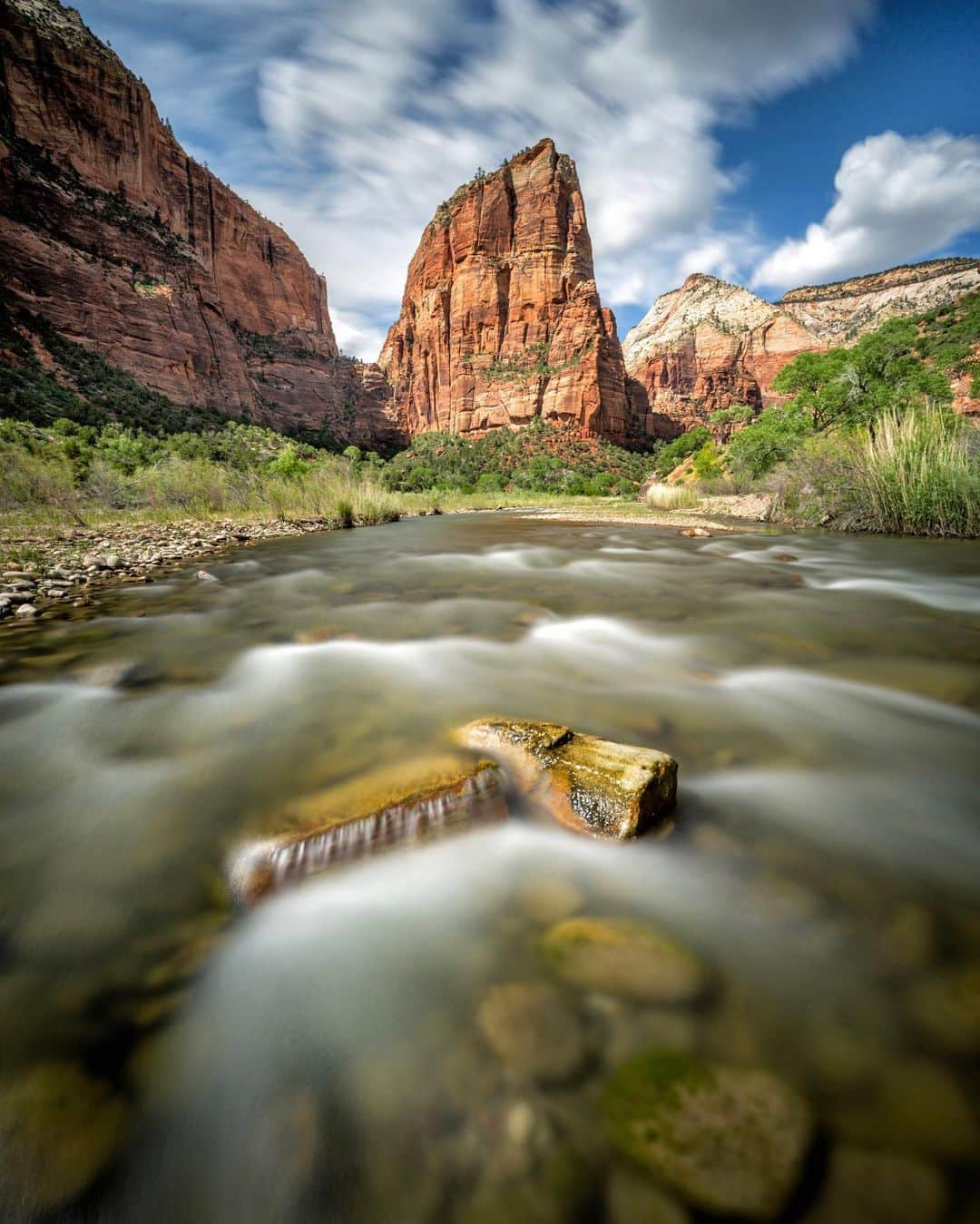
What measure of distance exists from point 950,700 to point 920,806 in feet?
3.68

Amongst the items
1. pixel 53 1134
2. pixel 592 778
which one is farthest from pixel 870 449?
pixel 53 1134

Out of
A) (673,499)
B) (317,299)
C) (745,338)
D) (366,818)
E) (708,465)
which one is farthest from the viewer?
(317,299)

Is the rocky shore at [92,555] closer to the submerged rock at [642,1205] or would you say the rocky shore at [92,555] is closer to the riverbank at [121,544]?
the riverbank at [121,544]

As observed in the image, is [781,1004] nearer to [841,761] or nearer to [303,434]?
[841,761]

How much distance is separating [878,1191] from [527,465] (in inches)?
2038

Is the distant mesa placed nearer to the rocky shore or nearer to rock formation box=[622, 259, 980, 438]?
rock formation box=[622, 259, 980, 438]

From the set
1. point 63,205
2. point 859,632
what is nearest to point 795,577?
point 859,632

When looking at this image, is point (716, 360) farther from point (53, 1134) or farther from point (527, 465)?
point (53, 1134)

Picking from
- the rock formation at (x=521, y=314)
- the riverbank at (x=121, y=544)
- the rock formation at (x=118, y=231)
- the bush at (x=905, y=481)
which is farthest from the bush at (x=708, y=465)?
the rock formation at (x=118, y=231)

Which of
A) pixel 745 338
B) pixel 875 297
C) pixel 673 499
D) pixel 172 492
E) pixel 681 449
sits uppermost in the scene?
pixel 875 297

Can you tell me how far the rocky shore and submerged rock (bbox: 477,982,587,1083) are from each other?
4.89 metres

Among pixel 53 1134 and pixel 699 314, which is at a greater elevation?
pixel 699 314

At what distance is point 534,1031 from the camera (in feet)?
3.35

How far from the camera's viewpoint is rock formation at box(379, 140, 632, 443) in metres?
56.8
